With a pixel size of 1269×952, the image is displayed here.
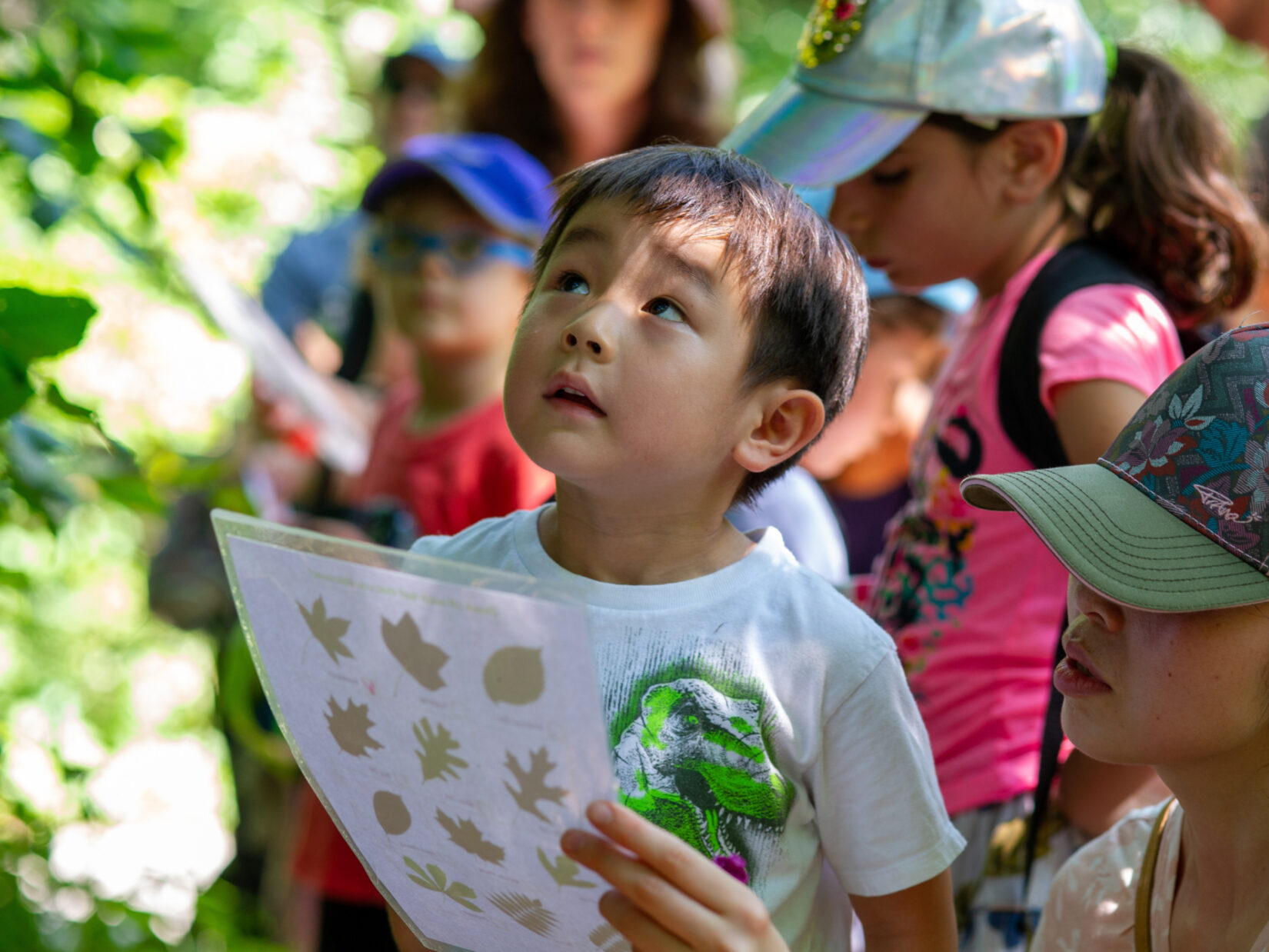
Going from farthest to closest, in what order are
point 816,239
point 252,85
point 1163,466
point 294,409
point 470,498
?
1. point 252,85
2. point 294,409
3. point 470,498
4. point 816,239
5. point 1163,466

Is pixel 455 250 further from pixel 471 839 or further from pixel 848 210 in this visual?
pixel 471 839

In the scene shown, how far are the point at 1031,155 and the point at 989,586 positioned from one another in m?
0.67

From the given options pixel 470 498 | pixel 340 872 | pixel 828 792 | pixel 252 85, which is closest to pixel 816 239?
pixel 828 792

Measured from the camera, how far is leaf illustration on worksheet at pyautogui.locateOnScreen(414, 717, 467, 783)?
1079mm

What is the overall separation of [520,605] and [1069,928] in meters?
0.92

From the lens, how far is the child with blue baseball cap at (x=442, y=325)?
268 centimetres

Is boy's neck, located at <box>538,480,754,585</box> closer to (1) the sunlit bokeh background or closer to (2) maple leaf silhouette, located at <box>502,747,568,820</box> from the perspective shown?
(2) maple leaf silhouette, located at <box>502,747,568,820</box>

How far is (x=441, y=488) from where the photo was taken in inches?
106

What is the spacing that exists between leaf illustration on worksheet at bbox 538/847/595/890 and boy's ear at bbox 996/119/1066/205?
137 cm

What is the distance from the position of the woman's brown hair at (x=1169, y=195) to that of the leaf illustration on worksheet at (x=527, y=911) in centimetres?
135

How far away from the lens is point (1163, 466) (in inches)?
50.7

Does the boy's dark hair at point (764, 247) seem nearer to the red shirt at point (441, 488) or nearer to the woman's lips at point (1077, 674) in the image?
the woman's lips at point (1077, 674)

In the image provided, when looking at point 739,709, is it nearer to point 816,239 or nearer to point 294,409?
point 816,239

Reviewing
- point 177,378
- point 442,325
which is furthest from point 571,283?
point 177,378
